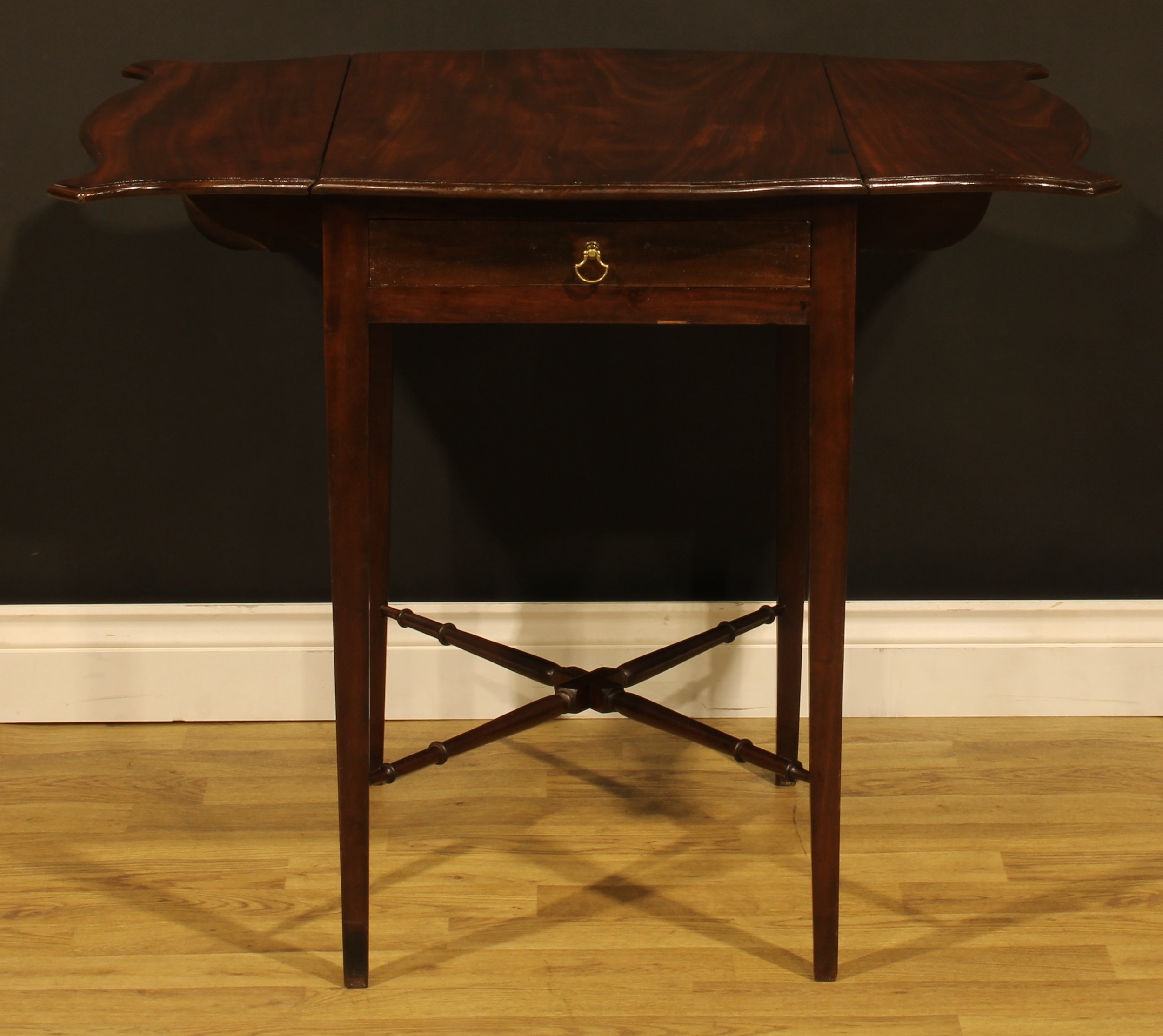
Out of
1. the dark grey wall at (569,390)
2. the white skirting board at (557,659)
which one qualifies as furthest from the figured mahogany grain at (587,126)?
the white skirting board at (557,659)

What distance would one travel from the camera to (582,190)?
129 cm

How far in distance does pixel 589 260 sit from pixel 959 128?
44cm

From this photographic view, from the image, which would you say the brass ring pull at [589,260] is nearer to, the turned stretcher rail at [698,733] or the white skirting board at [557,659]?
the turned stretcher rail at [698,733]

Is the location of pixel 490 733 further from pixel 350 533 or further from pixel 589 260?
pixel 589 260

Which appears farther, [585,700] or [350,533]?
[585,700]

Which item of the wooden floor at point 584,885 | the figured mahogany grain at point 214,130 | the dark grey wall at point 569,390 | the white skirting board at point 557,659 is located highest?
the figured mahogany grain at point 214,130

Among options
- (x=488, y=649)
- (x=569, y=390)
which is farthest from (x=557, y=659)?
(x=569, y=390)

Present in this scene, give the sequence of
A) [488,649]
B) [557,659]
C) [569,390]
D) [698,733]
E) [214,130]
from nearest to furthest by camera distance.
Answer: [214,130], [698,733], [488,649], [569,390], [557,659]

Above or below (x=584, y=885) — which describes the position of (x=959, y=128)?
above

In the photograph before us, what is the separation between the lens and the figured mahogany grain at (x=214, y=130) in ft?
4.28

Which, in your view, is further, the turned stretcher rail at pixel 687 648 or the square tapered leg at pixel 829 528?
the turned stretcher rail at pixel 687 648

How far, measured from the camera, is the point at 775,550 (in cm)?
214

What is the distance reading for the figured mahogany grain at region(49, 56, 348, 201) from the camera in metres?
1.30

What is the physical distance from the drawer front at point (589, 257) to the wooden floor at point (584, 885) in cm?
86
